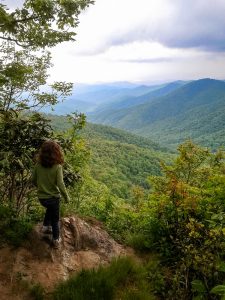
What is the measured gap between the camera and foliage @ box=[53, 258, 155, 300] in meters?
5.31

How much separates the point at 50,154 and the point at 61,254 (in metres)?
1.80

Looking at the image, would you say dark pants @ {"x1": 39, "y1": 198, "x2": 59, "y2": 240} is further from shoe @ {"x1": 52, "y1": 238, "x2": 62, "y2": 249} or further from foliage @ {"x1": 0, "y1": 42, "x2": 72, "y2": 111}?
foliage @ {"x1": 0, "y1": 42, "x2": 72, "y2": 111}

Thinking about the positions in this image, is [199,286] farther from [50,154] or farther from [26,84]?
[26,84]

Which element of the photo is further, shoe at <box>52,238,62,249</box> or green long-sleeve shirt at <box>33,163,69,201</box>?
shoe at <box>52,238,62,249</box>

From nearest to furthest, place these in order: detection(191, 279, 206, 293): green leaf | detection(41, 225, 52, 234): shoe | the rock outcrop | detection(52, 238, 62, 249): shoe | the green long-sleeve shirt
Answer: detection(191, 279, 206, 293): green leaf → the rock outcrop → the green long-sleeve shirt → detection(52, 238, 62, 249): shoe → detection(41, 225, 52, 234): shoe

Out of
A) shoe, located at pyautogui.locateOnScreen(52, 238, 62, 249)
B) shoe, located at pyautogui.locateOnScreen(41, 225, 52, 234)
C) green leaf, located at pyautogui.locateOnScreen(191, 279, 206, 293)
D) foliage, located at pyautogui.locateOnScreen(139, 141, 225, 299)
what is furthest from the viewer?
shoe, located at pyautogui.locateOnScreen(41, 225, 52, 234)

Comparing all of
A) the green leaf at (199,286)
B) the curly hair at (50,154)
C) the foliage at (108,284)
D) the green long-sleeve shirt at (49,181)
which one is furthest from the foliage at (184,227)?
the curly hair at (50,154)

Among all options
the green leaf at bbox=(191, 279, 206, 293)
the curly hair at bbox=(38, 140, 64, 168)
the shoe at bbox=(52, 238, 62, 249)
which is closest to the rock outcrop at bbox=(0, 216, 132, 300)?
the shoe at bbox=(52, 238, 62, 249)

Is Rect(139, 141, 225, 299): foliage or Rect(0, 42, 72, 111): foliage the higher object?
Rect(0, 42, 72, 111): foliage

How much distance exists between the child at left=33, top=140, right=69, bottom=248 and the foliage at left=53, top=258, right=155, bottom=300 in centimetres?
105

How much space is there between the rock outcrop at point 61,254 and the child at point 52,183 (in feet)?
0.90

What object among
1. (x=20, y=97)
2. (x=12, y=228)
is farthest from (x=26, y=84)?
(x=12, y=228)

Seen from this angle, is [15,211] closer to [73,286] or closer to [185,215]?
[73,286]

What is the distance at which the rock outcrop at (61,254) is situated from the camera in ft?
19.2
